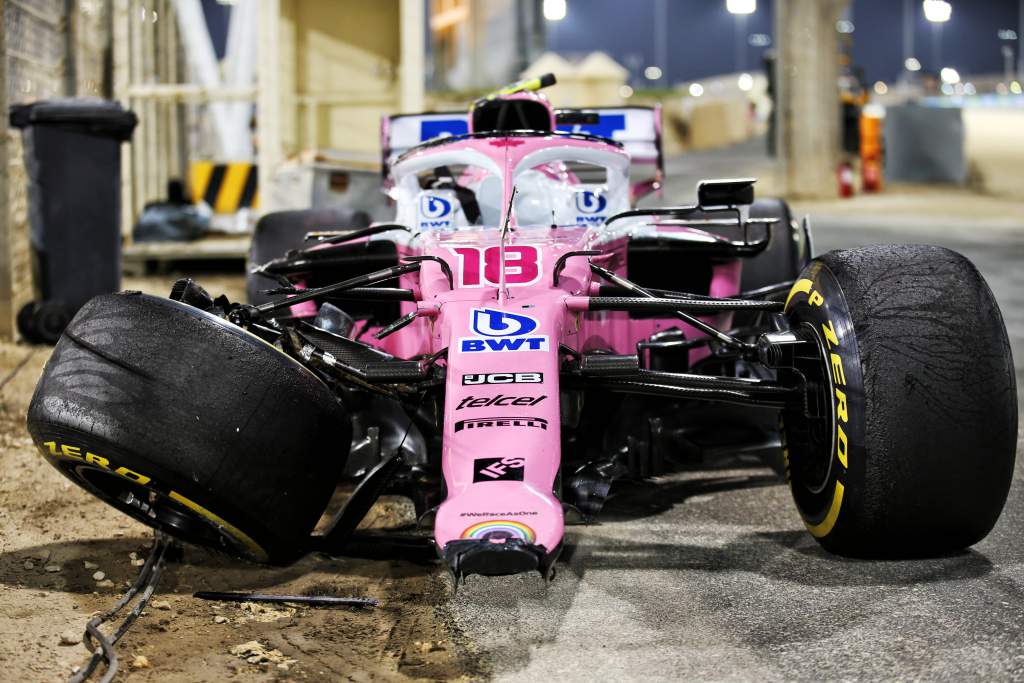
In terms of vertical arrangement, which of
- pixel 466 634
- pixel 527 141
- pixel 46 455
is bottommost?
pixel 466 634

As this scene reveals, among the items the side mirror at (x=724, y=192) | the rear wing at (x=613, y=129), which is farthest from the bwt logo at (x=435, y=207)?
the rear wing at (x=613, y=129)

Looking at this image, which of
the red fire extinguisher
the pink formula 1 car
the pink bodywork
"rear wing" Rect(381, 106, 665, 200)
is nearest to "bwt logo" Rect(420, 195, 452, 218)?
the pink bodywork

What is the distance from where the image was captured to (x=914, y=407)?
405 cm

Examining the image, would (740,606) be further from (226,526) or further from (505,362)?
(226,526)

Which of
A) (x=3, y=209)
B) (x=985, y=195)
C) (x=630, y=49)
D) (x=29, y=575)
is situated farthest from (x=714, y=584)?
(x=630, y=49)

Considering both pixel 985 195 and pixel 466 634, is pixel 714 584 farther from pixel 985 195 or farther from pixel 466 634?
pixel 985 195

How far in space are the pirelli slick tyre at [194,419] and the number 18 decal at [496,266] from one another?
2.52 feet

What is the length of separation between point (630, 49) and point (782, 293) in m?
Answer: 45.0

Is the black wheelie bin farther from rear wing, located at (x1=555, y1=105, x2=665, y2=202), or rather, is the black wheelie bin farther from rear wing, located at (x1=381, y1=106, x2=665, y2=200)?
rear wing, located at (x1=555, y1=105, x2=665, y2=202)

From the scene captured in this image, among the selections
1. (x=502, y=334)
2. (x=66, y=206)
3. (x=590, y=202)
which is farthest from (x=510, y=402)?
(x=66, y=206)

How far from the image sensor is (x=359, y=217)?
755cm

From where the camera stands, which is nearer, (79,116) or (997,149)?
(79,116)

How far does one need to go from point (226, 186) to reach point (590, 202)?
31.4 ft

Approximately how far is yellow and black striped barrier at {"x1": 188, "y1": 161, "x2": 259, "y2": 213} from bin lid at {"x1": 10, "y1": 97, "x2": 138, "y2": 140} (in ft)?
18.2
